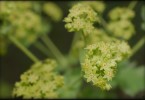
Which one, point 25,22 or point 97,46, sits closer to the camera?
point 97,46

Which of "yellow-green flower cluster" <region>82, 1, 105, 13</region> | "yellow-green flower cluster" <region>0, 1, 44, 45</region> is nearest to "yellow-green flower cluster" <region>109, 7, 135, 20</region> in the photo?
"yellow-green flower cluster" <region>82, 1, 105, 13</region>

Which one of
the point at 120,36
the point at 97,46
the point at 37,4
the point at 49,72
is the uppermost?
the point at 37,4

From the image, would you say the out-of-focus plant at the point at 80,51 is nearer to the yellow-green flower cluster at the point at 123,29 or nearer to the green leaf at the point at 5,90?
the yellow-green flower cluster at the point at 123,29

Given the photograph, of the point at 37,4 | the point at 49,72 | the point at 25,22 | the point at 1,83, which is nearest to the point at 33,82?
the point at 49,72

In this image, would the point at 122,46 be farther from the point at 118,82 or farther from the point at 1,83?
the point at 1,83

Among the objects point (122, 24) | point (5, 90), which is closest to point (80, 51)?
point (122, 24)

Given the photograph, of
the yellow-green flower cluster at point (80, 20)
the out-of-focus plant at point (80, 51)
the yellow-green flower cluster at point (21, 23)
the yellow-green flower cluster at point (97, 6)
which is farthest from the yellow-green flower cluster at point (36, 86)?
the yellow-green flower cluster at point (97, 6)

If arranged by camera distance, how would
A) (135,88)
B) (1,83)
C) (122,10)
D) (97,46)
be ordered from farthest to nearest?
(1,83) < (135,88) < (122,10) < (97,46)

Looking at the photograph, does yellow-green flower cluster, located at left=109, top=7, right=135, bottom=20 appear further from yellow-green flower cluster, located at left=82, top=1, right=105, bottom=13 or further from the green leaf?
the green leaf
